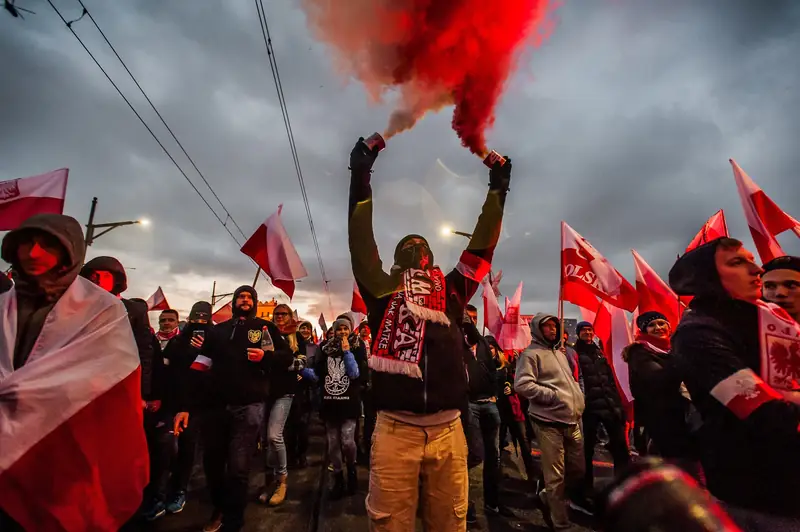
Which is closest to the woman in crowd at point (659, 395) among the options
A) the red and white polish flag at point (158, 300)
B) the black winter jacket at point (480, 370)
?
the black winter jacket at point (480, 370)

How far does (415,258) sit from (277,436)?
3.48 metres

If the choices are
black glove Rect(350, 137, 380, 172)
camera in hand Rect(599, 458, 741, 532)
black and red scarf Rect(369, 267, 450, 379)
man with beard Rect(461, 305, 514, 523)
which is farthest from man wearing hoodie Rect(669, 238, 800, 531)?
man with beard Rect(461, 305, 514, 523)

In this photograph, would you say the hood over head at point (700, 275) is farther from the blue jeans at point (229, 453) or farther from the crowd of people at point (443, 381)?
the blue jeans at point (229, 453)

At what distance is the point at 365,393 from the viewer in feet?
23.2

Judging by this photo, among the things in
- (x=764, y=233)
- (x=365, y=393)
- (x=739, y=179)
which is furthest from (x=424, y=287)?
(x=739, y=179)

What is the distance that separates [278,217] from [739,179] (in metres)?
8.00

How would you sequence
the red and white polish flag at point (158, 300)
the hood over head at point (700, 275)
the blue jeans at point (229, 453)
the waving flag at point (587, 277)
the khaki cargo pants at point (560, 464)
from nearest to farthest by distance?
the hood over head at point (700, 275) → the blue jeans at point (229, 453) → the khaki cargo pants at point (560, 464) → the waving flag at point (587, 277) → the red and white polish flag at point (158, 300)

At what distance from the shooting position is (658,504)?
5.39 feet

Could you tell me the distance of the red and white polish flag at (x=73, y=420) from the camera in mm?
1857

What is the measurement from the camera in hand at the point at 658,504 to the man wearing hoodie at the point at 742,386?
14cm

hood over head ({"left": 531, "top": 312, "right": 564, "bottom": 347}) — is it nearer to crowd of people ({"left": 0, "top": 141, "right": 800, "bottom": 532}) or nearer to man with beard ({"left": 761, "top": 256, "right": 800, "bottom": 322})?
crowd of people ({"left": 0, "top": 141, "right": 800, "bottom": 532})

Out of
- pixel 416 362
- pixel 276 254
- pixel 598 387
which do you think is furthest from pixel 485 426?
pixel 276 254

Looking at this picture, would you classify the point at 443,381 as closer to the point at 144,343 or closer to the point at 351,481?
the point at 144,343

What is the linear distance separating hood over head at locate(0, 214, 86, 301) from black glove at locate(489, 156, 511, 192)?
258 centimetres
